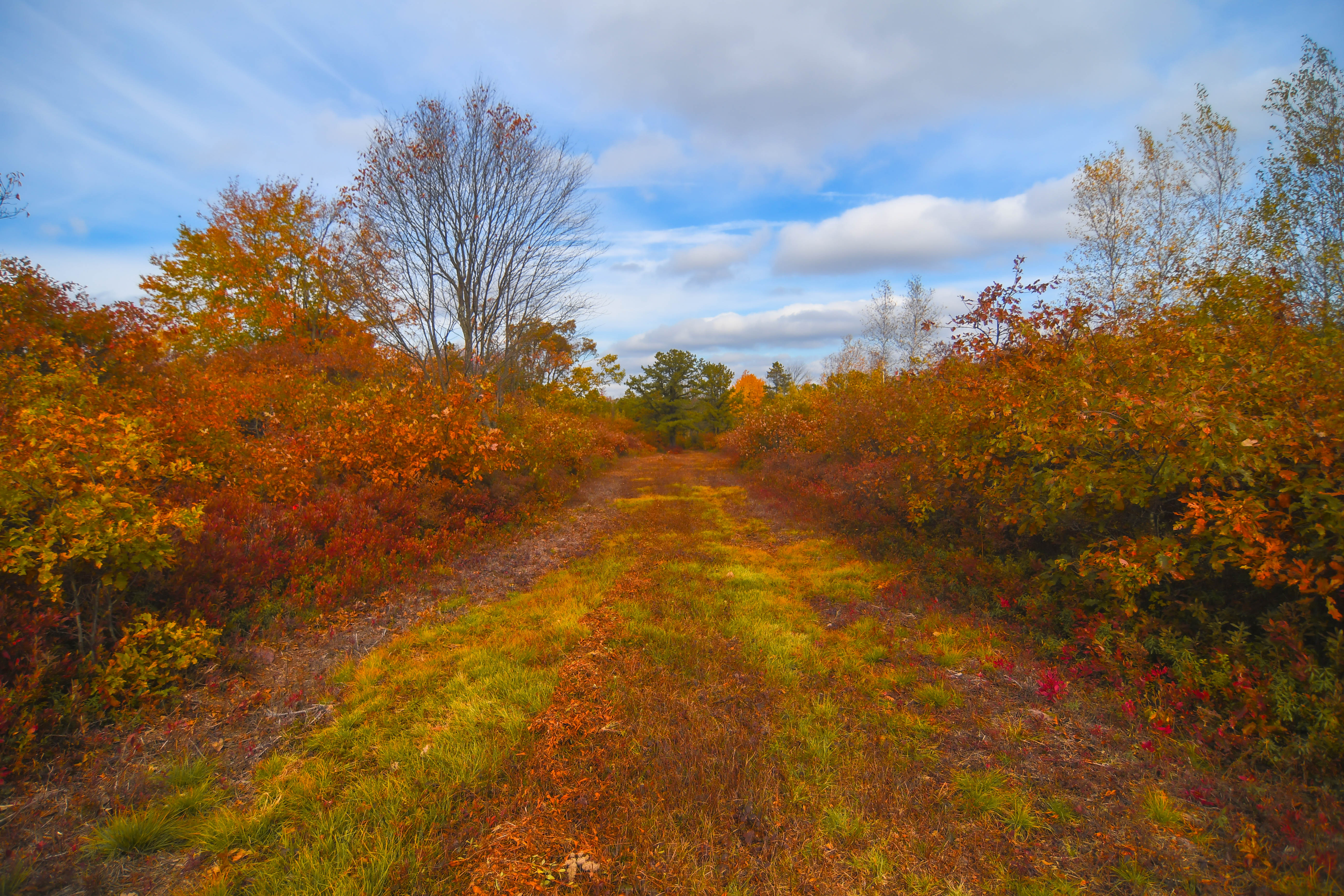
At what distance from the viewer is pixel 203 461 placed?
Result: 7227 millimetres

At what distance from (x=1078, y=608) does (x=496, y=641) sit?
243 inches

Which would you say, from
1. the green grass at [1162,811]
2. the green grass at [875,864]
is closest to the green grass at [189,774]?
the green grass at [875,864]

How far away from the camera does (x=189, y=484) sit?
6383 millimetres

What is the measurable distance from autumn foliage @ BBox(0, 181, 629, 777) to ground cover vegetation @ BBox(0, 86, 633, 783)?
0.03 meters

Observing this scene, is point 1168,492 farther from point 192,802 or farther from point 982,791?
point 192,802

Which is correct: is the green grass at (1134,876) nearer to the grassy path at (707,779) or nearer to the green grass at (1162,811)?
the grassy path at (707,779)

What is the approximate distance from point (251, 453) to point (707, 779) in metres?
8.44

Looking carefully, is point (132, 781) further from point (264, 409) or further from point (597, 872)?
point (264, 409)

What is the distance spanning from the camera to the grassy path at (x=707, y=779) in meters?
2.63

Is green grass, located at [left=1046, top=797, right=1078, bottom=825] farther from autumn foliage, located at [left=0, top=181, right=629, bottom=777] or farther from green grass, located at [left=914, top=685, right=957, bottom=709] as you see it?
autumn foliage, located at [left=0, top=181, right=629, bottom=777]

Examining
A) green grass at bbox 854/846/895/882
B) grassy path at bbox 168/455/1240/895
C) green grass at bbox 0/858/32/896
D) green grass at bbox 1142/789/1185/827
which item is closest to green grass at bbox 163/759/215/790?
grassy path at bbox 168/455/1240/895

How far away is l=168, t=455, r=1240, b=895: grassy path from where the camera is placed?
2629 mm

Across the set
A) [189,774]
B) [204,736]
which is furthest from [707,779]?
[204,736]

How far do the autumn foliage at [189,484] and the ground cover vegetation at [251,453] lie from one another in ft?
0.09
